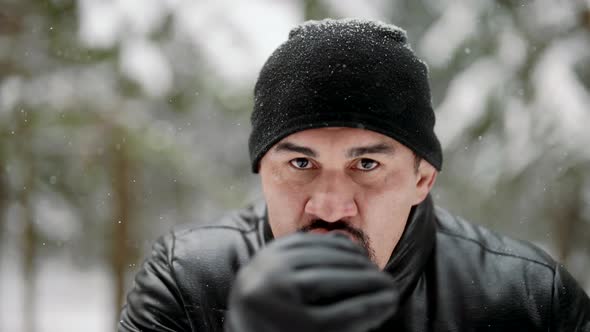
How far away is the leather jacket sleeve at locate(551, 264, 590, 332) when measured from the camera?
226 centimetres

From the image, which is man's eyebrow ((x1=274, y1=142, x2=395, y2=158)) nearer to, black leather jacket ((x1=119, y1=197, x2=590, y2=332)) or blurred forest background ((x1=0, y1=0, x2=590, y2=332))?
black leather jacket ((x1=119, y1=197, x2=590, y2=332))

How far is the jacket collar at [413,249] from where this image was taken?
225 cm

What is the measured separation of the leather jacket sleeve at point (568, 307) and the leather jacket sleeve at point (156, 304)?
1.27 metres

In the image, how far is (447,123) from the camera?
5.13 m

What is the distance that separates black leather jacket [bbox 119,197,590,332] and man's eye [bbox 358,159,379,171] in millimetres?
434

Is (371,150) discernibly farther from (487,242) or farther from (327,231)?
(487,242)

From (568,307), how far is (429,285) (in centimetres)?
47

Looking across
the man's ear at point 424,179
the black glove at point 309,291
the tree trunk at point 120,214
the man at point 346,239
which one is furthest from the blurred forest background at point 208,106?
the black glove at point 309,291

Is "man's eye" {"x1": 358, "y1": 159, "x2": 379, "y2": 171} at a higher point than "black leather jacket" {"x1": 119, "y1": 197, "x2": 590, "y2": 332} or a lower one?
higher

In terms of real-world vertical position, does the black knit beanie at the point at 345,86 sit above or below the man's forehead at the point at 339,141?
above

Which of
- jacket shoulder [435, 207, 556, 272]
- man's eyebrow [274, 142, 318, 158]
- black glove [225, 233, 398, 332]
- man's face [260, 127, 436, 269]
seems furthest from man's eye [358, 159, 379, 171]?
jacket shoulder [435, 207, 556, 272]

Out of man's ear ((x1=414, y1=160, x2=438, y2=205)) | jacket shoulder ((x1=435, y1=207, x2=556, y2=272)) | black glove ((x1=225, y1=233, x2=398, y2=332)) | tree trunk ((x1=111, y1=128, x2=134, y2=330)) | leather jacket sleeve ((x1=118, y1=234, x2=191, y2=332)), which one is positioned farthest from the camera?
tree trunk ((x1=111, y1=128, x2=134, y2=330))

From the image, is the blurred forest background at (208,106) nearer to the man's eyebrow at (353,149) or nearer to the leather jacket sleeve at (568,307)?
the leather jacket sleeve at (568,307)

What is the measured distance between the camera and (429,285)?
235 centimetres
